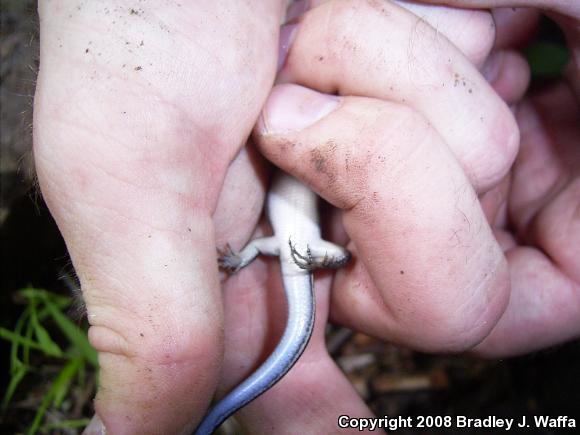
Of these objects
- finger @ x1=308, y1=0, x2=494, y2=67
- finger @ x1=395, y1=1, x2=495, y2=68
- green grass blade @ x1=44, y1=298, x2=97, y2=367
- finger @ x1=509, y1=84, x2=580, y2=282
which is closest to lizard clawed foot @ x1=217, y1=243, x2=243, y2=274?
green grass blade @ x1=44, y1=298, x2=97, y2=367

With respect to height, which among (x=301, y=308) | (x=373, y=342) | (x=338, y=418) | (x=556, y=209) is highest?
(x=556, y=209)

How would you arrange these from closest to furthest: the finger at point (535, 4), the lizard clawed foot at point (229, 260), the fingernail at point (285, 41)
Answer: the finger at point (535, 4)
the fingernail at point (285, 41)
the lizard clawed foot at point (229, 260)

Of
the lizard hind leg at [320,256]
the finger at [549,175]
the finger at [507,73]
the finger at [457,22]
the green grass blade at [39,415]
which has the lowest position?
the green grass blade at [39,415]

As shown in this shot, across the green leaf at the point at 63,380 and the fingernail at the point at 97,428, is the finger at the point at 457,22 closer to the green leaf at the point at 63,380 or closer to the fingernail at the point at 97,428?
the fingernail at the point at 97,428

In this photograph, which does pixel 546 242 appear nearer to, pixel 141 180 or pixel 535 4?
pixel 535 4

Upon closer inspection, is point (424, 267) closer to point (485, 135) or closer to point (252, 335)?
point (485, 135)

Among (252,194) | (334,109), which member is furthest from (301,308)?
(334,109)

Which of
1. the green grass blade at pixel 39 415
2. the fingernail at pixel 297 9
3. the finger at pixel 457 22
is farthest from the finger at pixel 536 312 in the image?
the green grass blade at pixel 39 415
